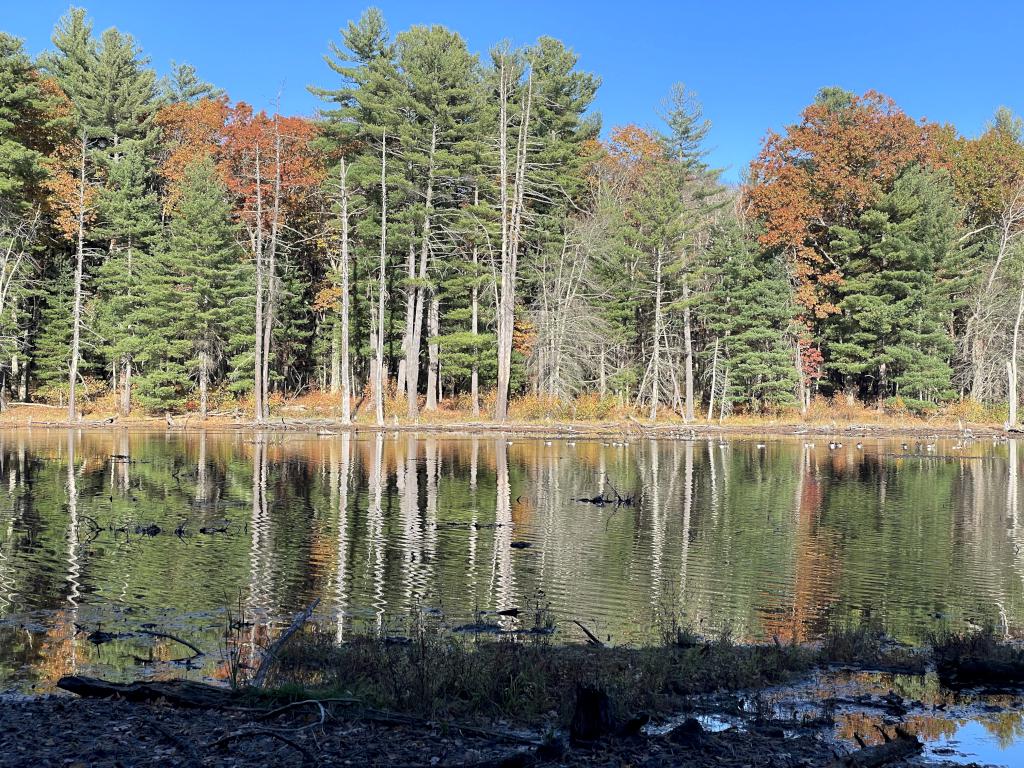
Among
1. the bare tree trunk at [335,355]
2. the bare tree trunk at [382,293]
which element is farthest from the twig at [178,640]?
the bare tree trunk at [335,355]

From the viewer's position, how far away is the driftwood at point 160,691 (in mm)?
8789

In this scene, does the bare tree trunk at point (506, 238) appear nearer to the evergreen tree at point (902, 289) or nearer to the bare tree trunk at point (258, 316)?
the bare tree trunk at point (258, 316)

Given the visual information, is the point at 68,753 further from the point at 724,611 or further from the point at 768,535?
the point at 768,535

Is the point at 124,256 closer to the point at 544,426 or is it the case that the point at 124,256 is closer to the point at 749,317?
the point at 544,426

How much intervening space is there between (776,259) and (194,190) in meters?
32.6

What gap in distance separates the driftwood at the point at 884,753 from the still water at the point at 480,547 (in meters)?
4.63

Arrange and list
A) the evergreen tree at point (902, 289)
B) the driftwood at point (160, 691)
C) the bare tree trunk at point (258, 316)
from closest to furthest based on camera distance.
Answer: the driftwood at point (160, 691) → the bare tree trunk at point (258, 316) → the evergreen tree at point (902, 289)

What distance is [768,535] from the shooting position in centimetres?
2158

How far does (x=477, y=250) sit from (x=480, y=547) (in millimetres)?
34760

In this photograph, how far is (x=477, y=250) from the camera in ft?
173

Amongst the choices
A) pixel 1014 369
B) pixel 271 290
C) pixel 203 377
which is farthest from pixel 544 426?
pixel 1014 369

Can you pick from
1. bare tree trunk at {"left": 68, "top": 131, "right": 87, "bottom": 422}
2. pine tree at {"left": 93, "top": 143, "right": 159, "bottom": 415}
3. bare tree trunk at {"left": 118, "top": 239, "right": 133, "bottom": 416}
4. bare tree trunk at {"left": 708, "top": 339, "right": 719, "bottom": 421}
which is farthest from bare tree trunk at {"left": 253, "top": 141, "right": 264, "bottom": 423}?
bare tree trunk at {"left": 708, "top": 339, "right": 719, "bottom": 421}

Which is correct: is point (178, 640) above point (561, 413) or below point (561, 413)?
below

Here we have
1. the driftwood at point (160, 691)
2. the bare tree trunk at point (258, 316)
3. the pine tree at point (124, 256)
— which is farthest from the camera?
the pine tree at point (124, 256)
